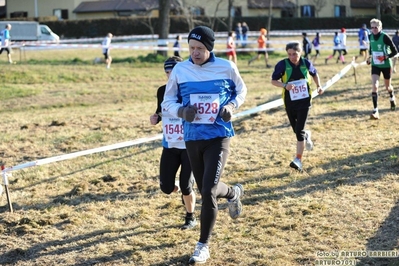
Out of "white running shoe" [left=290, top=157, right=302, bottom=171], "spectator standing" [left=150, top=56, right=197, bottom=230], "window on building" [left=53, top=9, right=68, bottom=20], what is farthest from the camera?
"window on building" [left=53, top=9, right=68, bottom=20]

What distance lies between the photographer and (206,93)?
520cm

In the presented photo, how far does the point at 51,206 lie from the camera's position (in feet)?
24.6

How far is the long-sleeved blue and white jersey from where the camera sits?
518 cm

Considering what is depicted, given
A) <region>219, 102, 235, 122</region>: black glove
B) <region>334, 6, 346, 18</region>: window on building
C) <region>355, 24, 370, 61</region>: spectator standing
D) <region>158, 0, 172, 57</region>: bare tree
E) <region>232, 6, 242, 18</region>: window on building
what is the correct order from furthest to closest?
1. <region>334, 6, 346, 18</region>: window on building
2. <region>232, 6, 242, 18</region>: window on building
3. <region>158, 0, 172, 57</region>: bare tree
4. <region>355, 24, 370, 61</region>: spectator standing
5. <region>219, 102, 235, 122</region>: black glove

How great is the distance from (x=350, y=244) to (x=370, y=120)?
22.5ft

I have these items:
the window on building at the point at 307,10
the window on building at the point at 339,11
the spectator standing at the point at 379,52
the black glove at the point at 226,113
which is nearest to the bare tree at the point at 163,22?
the spectator standing at the point at 379,52

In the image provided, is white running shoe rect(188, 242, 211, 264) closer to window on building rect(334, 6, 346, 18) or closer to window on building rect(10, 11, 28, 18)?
window on building rect(334, 6, 346, 18)

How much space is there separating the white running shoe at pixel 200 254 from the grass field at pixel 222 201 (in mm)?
141

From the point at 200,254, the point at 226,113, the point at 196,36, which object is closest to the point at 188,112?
the point at 226,113

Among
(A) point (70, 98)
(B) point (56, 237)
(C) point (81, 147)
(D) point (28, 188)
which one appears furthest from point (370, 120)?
(A) point (70, 98)

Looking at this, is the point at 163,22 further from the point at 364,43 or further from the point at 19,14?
the point at 19,14

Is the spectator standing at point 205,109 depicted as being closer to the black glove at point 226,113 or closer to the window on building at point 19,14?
the black glove at point 226,113

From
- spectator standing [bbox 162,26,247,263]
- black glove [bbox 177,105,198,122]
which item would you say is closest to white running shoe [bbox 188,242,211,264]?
spectator standing [bbox 162,26,247,263]

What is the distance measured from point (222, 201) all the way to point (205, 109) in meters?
2.28
